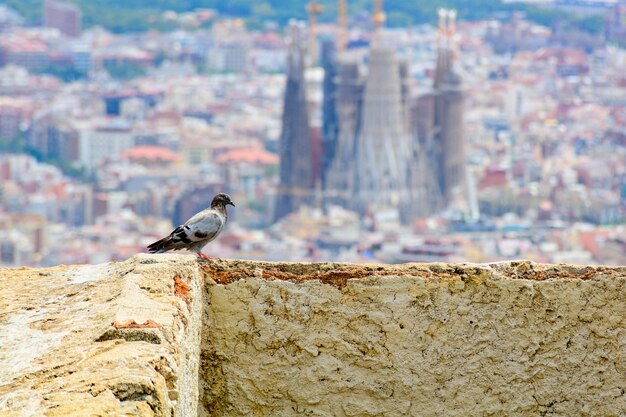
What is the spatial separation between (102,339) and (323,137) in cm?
3861

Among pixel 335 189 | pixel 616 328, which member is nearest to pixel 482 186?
pixel 335 189

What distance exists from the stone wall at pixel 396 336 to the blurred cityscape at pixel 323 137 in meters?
27.0

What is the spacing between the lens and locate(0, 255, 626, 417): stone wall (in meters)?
1.87

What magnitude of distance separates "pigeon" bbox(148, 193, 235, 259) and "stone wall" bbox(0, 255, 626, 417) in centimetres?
15

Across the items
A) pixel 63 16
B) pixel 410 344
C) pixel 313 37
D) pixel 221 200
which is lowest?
pixel 313 37

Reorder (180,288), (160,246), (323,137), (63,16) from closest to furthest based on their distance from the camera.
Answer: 1. (180,288)
2. (160,246)
3. (323,137)
4. (63,16)

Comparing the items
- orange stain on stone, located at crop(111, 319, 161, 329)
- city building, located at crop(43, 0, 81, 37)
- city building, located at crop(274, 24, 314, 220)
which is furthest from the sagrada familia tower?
orange stain on stone, located at crop(111, 319, 161, 329)

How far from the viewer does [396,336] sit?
188cm

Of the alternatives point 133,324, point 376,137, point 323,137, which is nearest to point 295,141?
point 323,137

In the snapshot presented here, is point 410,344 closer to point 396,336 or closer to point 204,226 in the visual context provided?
point 396,336

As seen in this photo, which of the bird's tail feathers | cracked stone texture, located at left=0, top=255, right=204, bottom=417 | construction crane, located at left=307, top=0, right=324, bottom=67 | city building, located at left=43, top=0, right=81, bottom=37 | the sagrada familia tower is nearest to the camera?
cracked stone texture, located at left=0, top=255, right=204, bottom=417

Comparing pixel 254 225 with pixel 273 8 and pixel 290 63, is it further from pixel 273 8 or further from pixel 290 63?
pixel 273 8

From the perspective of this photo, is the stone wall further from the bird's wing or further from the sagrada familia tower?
the sagrada familia tower

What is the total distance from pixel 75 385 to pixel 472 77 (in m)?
55.7
